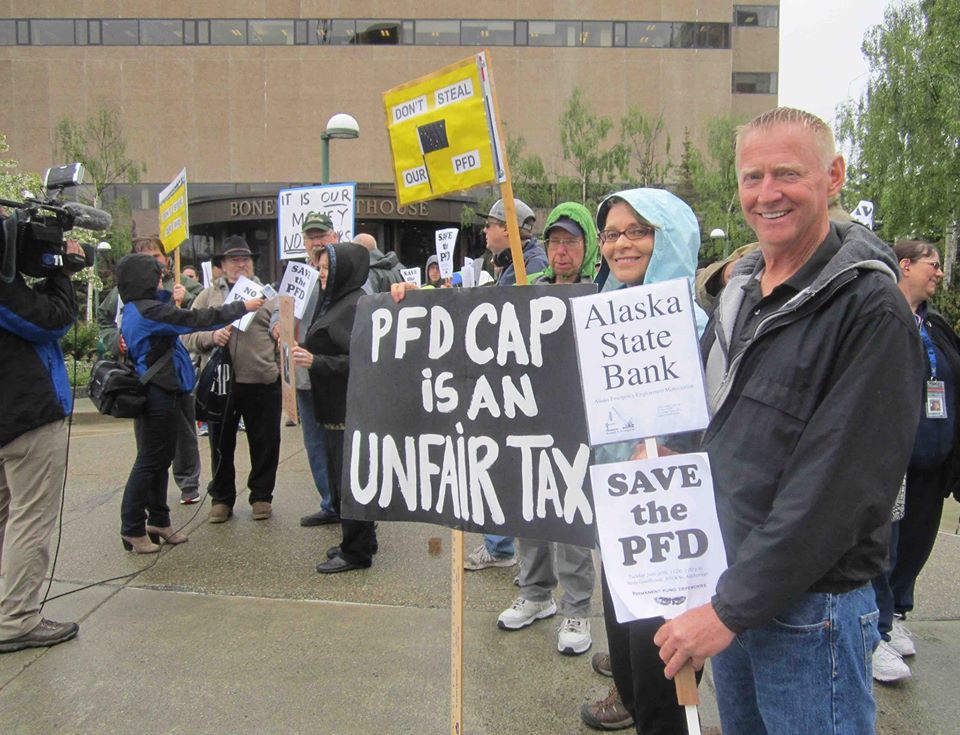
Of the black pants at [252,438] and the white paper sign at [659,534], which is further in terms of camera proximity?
the black pants at [252,438]

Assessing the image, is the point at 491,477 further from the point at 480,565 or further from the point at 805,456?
the point at 480,565

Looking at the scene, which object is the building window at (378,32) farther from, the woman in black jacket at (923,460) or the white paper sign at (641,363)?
the white paper sign at (641,363)

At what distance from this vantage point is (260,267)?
29.0m

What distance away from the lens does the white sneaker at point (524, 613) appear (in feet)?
11.9

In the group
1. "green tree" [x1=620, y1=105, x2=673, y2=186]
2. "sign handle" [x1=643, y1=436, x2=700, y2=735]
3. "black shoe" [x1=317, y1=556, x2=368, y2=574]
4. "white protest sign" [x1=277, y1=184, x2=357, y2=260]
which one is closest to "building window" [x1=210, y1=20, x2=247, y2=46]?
"green tree" [x1=620, y1=105, x2=673, y2=186]

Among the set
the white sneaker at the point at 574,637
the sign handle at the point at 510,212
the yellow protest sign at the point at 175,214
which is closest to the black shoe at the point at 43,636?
the white sneaker at the point at 574,637

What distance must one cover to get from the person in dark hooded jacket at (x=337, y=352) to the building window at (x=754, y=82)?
3854 centimetres

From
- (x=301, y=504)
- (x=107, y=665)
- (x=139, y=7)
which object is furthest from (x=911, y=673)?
(x=139, y=7)

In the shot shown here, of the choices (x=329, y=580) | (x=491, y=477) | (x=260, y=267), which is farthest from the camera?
(x=260, y=267)

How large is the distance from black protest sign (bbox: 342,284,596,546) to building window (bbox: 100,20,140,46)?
34.6m

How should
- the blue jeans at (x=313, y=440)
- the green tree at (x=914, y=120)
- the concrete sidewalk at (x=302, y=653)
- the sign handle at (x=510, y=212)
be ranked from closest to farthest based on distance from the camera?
the sign handle at (x=510, y=212)
the concrete sidewalk at (x=302, y=653)
the blue jeans at (x=313, y=440)
the green tree at (x=914, y=120)

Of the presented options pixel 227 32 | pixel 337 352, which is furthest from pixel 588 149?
pixel 337 352

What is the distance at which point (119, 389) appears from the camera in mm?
4586

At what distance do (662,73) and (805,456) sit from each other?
1336 inches
